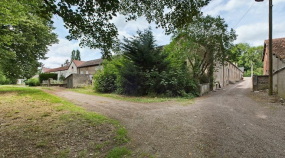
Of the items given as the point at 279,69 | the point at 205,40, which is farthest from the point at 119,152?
the point at 205,40

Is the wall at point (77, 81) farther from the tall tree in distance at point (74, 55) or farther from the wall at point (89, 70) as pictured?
the tall tree in distance at point (74, 55)

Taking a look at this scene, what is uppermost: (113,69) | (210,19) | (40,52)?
(210,19)

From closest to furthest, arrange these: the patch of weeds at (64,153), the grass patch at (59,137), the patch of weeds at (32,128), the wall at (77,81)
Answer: the patch of weeds at (64,153) < the grass patch at (59,137) < the patch of weeds at (32,128) < the wall at (77,81)

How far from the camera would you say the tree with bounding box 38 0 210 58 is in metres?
3.87

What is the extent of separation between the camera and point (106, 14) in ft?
14.6

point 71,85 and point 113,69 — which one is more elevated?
point 113,69

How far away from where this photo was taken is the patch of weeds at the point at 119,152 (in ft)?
8.36

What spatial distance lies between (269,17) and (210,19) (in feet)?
13.2

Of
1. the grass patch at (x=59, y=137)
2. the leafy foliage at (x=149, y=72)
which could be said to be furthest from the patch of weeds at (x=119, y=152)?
the leafy foliage at (x=149, y=72)

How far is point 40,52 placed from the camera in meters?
15.8

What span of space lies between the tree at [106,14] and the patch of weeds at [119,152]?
3.33 m

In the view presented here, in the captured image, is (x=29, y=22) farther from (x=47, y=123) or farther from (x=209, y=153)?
(x=209, y=153)

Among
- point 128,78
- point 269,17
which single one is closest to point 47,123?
point 128,78

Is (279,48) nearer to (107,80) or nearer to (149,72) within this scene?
(149,72)
